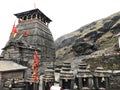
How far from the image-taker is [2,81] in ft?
85.4

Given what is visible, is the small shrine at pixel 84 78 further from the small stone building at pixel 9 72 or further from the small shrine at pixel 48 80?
the small stone building at pixel 9 72

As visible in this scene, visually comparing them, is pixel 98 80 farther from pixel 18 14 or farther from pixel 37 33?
pixel 18 14

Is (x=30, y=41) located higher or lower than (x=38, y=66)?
higher

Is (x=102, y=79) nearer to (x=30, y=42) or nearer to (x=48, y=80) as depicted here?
(x=48, y=80)

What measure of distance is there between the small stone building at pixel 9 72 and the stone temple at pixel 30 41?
73.2 inches

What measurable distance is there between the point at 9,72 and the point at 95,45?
80.6 feet

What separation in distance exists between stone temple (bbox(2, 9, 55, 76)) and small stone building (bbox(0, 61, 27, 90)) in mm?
1859

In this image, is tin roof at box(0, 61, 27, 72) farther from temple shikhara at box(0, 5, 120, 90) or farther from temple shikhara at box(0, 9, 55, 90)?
temple shikhara at box(0, 9, 55, 90)

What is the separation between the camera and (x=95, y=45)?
45.8 m

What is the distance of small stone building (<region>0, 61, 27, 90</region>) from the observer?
2614 centimetres

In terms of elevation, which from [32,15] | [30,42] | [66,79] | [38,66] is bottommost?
[66,79]

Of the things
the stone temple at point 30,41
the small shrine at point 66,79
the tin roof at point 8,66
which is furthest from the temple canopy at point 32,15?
the small shrine at point 66,79

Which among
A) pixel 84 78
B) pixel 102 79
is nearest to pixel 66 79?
pixel 84 78

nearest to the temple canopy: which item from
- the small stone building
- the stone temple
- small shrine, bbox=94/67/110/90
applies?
the stone temple
